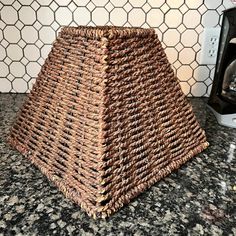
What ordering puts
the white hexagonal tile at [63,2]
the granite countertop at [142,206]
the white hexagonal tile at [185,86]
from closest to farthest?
1. the granite countertop at [142,206]
2. the white hexagonal tile at [63,2]
3. the white hexagonal tile at [185,86]

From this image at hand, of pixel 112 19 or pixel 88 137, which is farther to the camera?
pixel 112 19

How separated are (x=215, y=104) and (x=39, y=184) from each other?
0.57 metres

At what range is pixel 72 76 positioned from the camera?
1.67 feet

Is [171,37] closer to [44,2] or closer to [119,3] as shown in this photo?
[119,3]

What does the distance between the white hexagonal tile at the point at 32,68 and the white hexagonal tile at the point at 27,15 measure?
13 cm

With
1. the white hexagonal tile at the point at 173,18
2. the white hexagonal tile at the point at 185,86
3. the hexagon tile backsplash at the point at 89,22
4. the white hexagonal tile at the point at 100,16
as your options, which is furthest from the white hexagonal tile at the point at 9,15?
the white hexagonal tile at the point at 185,86

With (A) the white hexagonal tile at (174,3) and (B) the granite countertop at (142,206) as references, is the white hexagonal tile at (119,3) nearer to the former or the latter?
(A) the white hexagonal tile at (174,3)

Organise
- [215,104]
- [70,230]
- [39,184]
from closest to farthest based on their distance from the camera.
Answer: [70,230]
[39,184]
[215,104]

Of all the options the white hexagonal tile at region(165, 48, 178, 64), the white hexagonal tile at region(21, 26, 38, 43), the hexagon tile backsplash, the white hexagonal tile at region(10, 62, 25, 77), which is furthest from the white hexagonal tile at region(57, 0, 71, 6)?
the white hexagonal tile at region(165, 48, 178, 64)

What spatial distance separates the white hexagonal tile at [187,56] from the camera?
0.99 meters

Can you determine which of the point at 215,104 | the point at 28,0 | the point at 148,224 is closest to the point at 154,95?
the point at 148,224

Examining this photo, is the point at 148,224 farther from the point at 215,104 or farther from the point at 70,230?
the point at 215,104

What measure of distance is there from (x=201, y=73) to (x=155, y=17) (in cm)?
25

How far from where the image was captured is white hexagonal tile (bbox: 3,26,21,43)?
95cm
